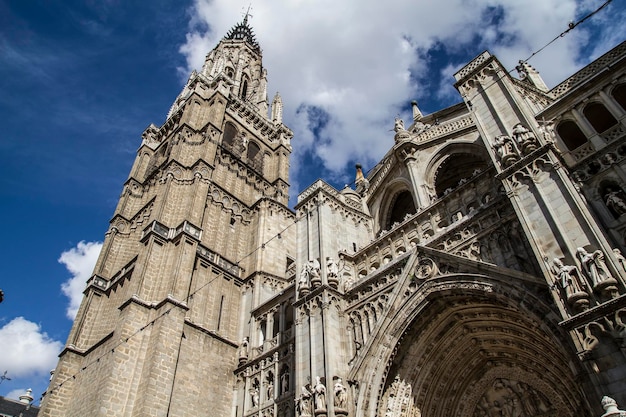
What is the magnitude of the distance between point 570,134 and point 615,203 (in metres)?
4.60

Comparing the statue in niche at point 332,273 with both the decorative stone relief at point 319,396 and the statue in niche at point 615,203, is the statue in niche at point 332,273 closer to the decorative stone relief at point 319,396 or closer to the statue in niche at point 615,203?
the decorative stone relief at point 319,396

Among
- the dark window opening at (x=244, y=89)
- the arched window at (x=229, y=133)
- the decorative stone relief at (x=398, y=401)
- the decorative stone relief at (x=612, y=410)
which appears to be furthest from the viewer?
the dark window opening at (x=244, y=89)

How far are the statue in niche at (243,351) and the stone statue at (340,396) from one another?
8.69 m

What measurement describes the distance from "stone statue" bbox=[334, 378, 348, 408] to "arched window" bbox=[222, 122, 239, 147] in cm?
2398

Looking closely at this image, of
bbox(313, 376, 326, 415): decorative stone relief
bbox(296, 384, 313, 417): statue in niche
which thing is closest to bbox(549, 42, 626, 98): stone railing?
bbox(313, 376, 326, 415): decorative stone relief

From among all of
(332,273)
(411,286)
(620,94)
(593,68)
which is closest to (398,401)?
(411,286)

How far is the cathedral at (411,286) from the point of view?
35.2 ft

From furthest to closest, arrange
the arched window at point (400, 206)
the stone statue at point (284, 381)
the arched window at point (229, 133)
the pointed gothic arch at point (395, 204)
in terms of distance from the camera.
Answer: the arched window at point (229, 133) < the arched window at point (400, 206) < the pointed gothic arch at point (395, 204) < the stone statue at point (284, 381)

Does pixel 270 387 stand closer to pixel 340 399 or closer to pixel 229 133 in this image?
pixel 340 399

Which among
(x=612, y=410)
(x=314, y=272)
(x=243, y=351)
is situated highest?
(x=314, y=272)

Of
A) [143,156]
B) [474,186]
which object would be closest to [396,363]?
[474,186]

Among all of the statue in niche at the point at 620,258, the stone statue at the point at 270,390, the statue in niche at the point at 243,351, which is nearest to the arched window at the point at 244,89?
the statue in niche at the point at 243,351

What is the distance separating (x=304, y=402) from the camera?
541 inches

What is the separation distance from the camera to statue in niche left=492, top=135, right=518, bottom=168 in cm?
1265
